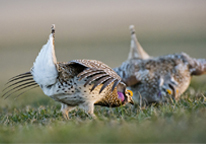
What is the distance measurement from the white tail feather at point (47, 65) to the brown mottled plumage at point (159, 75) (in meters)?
1.53

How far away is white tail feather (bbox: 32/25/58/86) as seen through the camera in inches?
155

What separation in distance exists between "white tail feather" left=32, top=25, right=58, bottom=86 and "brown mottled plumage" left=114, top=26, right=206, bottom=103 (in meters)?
1.53

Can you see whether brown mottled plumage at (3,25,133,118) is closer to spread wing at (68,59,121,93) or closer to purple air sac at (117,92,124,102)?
spread wing at (68,59,121,93)

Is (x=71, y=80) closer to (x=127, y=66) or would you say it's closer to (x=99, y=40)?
(x=127, y=66)

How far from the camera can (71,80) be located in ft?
13.2

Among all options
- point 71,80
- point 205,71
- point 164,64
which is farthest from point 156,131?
point 205,71

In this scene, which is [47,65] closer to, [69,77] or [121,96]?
[69,77]

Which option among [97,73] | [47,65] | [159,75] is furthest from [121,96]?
[47,65]

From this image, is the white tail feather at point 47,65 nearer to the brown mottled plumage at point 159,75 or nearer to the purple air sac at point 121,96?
the purple air sac at point 121,96

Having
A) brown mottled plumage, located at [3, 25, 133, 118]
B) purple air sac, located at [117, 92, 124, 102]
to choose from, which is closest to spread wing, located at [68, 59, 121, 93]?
brown mottled plumage, located at [3, 25, 133, 118]

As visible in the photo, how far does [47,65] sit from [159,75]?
2.05 metres

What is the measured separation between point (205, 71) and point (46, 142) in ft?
12.4

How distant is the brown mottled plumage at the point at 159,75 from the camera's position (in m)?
5.23

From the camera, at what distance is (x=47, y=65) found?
393cm
